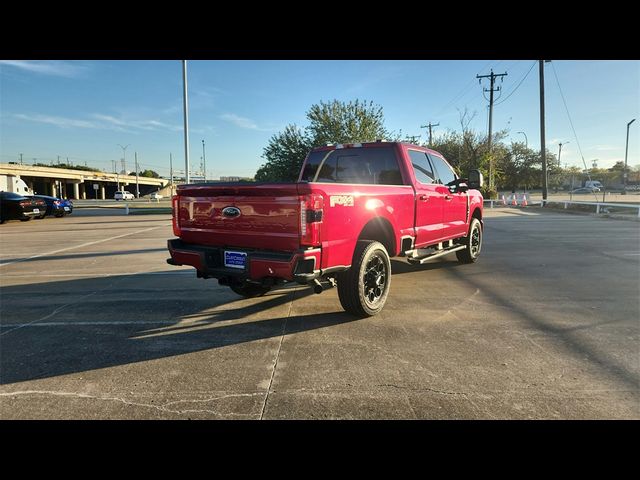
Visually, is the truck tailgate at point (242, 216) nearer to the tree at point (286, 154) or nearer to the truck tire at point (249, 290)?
the truck tire at point (249, 290)

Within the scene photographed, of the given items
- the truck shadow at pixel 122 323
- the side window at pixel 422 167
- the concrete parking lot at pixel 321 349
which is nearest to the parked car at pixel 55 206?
the concrete parking lot at pixel 321 349

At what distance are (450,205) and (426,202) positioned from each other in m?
1.20

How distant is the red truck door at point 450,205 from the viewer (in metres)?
6.98

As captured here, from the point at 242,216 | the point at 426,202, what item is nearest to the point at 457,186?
the point at 426,202

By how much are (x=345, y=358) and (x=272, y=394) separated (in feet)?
3.00

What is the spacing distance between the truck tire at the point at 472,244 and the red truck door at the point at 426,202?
1728 millimetres

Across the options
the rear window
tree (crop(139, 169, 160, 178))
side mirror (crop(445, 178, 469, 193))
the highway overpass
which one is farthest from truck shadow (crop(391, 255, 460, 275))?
tree (crop(139, 169, 160, 178))

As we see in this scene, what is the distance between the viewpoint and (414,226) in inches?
231

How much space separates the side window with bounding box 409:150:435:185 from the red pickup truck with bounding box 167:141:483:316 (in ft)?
0.08

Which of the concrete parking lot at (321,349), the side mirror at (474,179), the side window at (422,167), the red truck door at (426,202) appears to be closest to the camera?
the concrete parking lot at (321,349)

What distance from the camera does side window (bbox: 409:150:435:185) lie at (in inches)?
245
